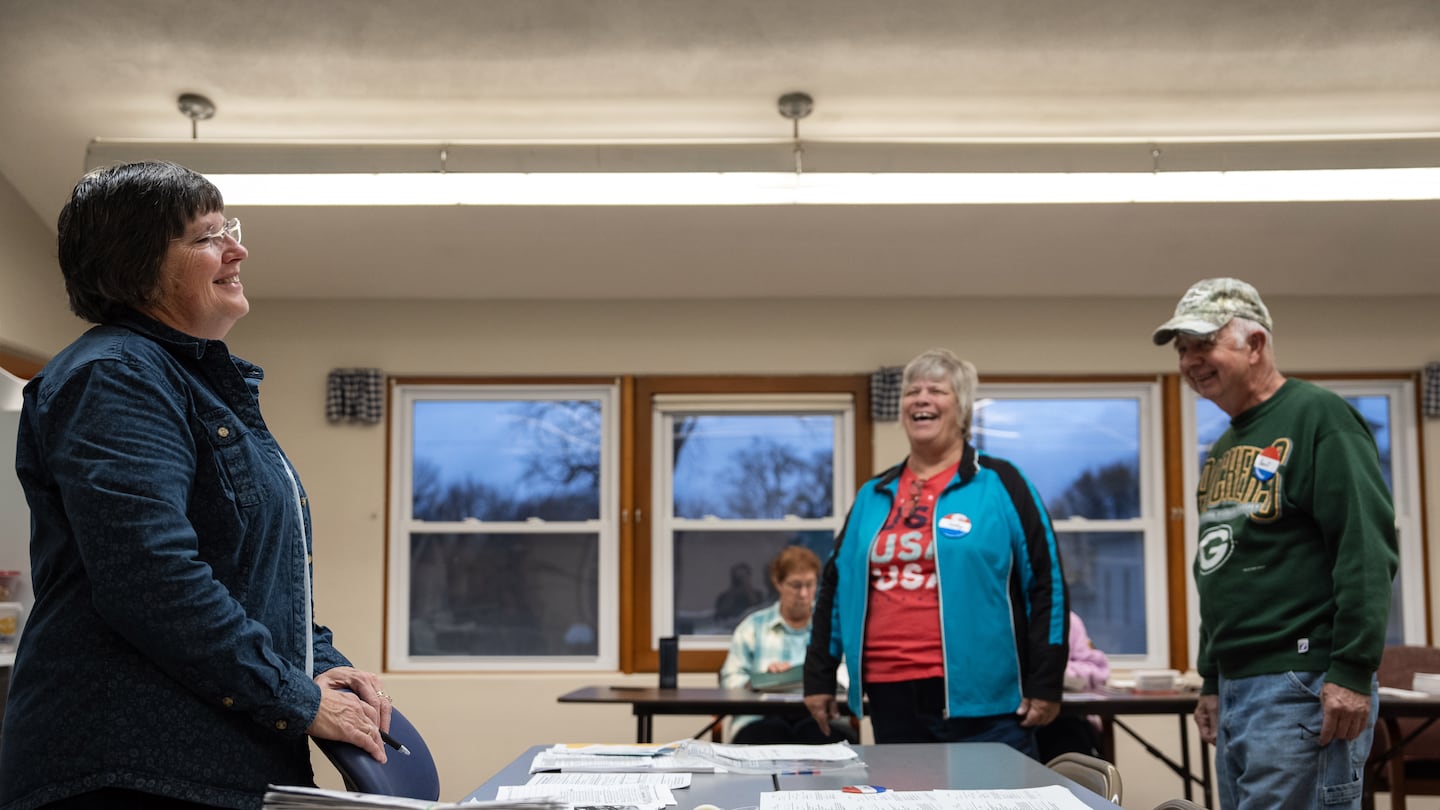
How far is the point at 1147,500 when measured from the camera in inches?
233

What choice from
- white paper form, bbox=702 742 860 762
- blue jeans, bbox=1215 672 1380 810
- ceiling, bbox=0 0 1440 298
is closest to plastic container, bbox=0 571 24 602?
ceiling, bbox=0 0 1440 298

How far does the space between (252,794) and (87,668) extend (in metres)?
0.22

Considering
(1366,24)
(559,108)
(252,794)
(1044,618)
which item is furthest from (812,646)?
(1366,24)

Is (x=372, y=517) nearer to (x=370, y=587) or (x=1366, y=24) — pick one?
(x=370, y=587)

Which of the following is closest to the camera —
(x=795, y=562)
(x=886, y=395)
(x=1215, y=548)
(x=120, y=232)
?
(x=120, y=232)

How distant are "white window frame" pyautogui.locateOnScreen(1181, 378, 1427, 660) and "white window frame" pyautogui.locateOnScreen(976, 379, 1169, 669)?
108 millimetres

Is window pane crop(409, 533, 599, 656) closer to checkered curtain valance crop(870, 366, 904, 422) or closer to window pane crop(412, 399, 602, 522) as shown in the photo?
window pane crop(412, 399, 602, 522)

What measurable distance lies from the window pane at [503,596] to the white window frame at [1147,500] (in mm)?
2119

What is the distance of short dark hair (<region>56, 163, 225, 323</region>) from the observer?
4.68 feet

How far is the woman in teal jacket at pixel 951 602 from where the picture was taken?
111 inches

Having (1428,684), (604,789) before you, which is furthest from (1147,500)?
(604,789)

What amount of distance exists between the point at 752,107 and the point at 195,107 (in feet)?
6.51

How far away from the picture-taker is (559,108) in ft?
14.8

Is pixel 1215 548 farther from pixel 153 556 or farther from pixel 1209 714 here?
pixel 153 556
